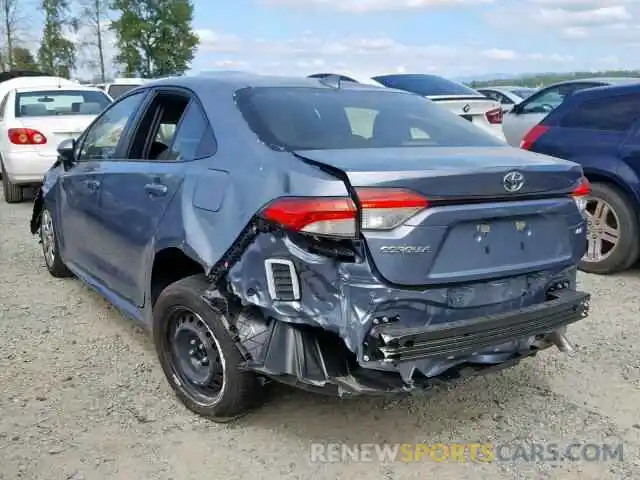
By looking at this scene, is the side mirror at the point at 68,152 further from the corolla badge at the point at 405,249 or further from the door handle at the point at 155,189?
the corolla badge at the point at 405,249

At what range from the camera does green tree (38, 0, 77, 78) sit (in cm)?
3500

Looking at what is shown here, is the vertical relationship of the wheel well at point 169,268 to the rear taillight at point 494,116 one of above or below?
below

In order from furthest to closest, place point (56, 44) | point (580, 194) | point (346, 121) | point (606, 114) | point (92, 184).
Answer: point (56, 44), point (606, 114), point (92, 184), point (346, 121), point (580, 194)

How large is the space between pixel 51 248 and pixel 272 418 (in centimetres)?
312

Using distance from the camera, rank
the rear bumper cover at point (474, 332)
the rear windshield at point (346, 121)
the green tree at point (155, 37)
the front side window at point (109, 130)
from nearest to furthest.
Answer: the rear bumper cover at point (474, 332) → the rear windshield at point (346, 121) → the front side window at point (109, 130) → the green tree at point (155, 37)

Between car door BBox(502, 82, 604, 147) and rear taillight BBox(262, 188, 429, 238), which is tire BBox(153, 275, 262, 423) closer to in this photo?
rear taillight BBox(262, 188, 429, 238)

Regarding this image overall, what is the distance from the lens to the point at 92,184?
438 cm

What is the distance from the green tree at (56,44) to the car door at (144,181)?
110ft

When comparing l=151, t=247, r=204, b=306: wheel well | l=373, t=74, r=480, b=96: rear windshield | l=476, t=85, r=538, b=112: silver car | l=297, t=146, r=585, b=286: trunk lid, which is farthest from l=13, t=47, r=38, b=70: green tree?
l=297, t=146, r=585, b=286: trunk lid

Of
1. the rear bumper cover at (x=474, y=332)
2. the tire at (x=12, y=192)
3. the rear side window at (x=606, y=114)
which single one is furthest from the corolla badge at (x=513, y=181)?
the tire at (x=12, y=192)

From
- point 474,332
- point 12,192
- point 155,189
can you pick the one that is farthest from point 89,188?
point 12,192

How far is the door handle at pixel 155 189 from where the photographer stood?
3492mm

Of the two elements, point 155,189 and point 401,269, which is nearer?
point 401,269

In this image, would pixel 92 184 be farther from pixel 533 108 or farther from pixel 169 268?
pixel 533 108
